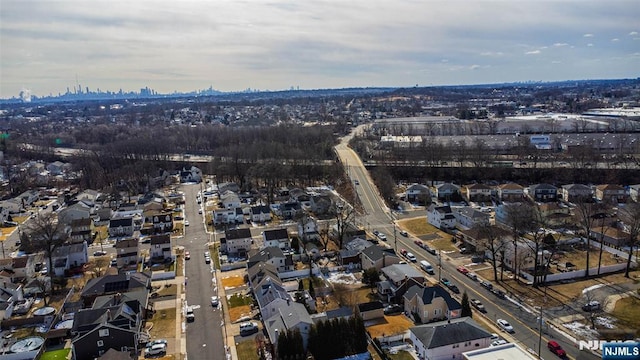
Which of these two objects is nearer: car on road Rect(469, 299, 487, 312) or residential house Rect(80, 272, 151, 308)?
car on road Rect(469, 299, 487, 312)

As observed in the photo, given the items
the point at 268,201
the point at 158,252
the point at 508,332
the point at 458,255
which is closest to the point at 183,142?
the point at 268,201

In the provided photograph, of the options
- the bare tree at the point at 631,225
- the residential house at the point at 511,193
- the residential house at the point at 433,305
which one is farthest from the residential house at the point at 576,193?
the residential house at the point at 433,305

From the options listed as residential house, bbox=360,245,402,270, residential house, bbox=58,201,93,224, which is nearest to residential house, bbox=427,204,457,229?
residential house, bbox=360,245,402,270

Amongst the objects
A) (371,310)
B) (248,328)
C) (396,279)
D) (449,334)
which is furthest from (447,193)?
(248,328)

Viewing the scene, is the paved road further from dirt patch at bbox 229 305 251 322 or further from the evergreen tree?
the evergreen tree

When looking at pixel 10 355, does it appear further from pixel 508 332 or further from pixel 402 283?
pixel 508 332

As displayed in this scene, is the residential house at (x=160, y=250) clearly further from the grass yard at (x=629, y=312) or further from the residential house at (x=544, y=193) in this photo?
the residential house at (x=544, y=193)
